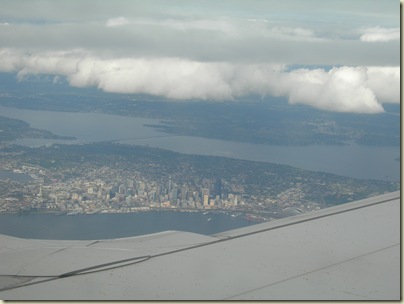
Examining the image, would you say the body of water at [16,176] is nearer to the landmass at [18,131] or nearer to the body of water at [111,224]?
the body of water at [111,224]

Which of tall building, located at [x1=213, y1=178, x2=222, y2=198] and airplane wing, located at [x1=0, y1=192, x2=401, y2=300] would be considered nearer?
airplane wing, located at [x1=0, y1=192, x2=401, y2=300]

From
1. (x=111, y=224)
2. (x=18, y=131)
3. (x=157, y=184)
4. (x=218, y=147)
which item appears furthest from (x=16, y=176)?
(x=218, y=147)

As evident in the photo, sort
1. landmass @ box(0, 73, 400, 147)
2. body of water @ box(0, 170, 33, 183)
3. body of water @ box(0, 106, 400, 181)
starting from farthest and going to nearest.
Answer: landmass @ box(0, 73, 400, 147), body of water @ box(0, 106, 400, 181), body of water @ box(0, 170, 33, 183)

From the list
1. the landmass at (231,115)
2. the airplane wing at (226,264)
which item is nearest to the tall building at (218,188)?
the landmass at (231,115)

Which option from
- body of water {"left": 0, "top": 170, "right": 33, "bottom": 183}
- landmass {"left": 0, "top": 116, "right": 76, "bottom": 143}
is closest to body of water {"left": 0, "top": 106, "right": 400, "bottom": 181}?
landmass {"left": 0, "top": 116, "right": 76, "bottom": 143}

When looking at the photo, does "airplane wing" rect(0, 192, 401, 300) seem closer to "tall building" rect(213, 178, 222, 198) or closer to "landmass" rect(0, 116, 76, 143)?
"tall building" rect(213, 178, 222, 198)

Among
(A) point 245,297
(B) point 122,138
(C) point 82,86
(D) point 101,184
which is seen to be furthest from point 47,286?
(C) point 82,86

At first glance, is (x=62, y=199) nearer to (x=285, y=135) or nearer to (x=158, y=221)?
(x=158, y=221)
